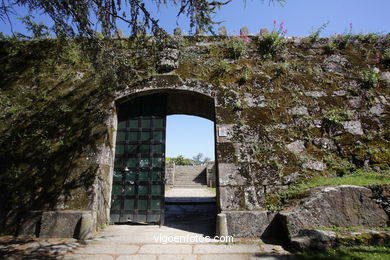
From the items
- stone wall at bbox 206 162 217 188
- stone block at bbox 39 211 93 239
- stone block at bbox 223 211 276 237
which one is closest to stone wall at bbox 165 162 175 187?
stone wall at bbox 206 162 217 188

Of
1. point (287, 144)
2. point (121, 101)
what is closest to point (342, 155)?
point (287, 144)

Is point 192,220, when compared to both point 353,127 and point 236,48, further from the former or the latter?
point 236,48

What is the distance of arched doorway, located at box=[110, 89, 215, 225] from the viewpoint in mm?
3982

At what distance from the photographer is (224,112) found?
3975mm

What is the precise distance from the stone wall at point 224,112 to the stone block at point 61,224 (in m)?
0.16

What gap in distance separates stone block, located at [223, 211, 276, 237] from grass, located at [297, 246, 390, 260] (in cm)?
76

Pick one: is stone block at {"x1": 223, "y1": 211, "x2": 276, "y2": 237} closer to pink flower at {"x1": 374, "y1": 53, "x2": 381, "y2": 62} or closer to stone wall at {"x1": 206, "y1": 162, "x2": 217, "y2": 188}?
pink flower at {"x1": 374, "y1": 53, "x2": 381, "y2": 62}

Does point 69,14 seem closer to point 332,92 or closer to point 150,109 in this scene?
point 150,109

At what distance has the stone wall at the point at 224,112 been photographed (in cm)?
352

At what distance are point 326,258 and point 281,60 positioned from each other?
12.5 feet

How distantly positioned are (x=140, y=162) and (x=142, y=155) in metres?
0.15

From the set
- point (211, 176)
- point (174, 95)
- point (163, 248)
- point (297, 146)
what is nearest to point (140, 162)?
point (174, 95)

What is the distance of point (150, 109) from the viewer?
4520 millimetres

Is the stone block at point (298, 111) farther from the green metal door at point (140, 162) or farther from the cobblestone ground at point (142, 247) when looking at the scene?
the green metal door at point (140, 162)
